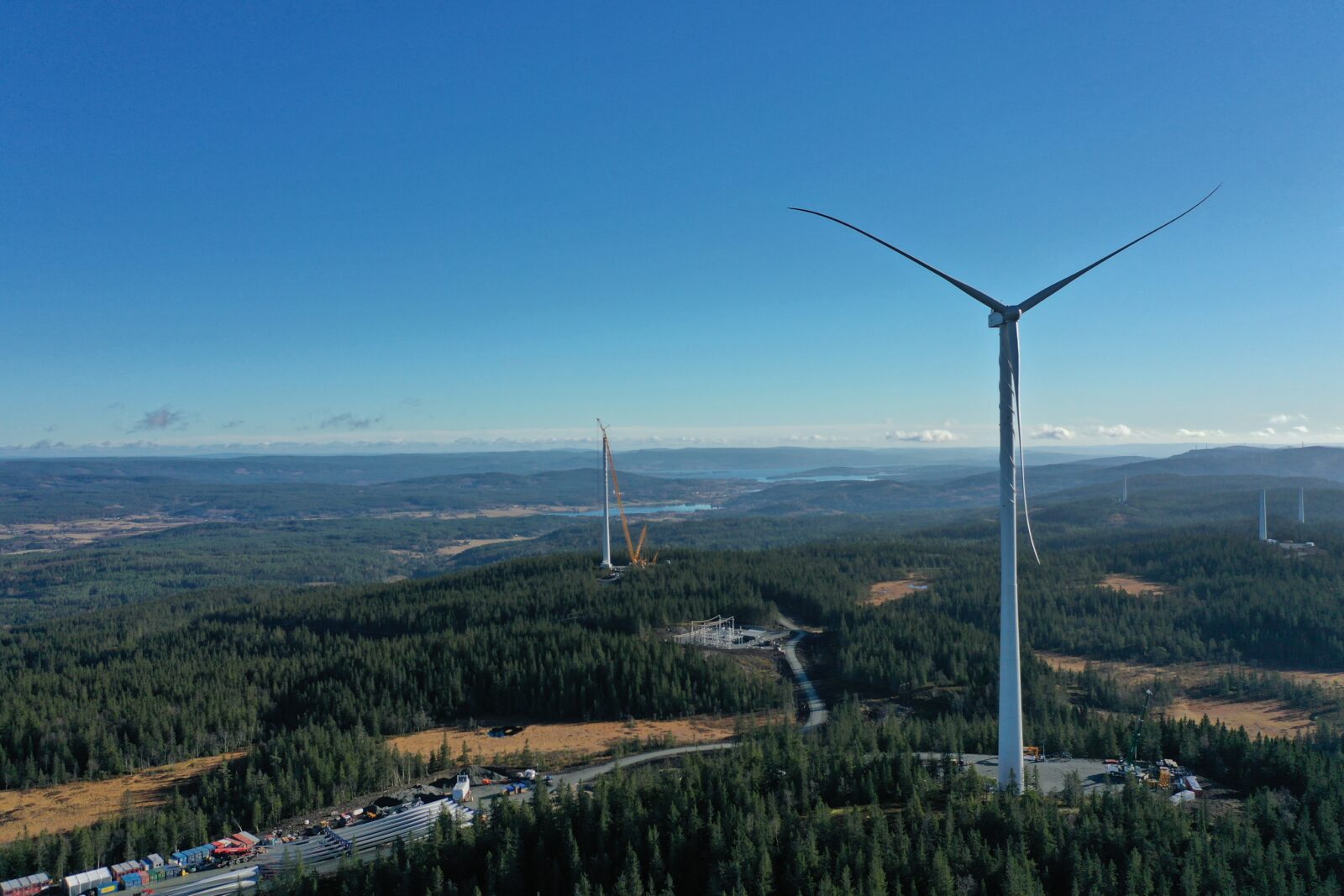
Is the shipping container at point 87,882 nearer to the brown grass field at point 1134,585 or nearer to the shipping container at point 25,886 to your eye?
the shipping container at point 25,886

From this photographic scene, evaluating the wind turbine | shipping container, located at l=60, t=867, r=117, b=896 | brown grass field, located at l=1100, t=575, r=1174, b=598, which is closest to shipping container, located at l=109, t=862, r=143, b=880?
shipping container, located at l=60, t=867, r=117, b=896

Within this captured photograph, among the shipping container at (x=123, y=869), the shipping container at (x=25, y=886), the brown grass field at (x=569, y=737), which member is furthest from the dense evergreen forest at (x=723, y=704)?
the shipping container at (x=123, y=869)

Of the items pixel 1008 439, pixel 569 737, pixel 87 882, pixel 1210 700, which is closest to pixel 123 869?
pixel 87 882

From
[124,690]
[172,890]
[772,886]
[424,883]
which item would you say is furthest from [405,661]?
[772,886]

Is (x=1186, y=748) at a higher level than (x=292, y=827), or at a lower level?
higher

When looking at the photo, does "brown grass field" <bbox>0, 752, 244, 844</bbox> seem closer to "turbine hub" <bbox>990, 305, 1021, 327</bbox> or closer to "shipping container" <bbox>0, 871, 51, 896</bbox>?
"shipping container" <bbox>0, 871, 51, 896</bbox>

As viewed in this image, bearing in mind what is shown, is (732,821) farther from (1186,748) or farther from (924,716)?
(924,716)

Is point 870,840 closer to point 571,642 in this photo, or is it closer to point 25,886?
point 25,886
